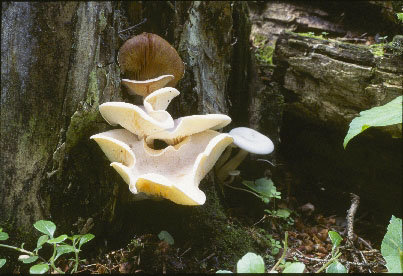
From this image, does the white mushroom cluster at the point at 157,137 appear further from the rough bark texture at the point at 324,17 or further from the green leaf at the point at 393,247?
the rough bark texture at the point at 324,17

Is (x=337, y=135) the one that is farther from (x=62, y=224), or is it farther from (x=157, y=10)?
(x=62, y=224)

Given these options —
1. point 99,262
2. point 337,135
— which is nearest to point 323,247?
point 337,135

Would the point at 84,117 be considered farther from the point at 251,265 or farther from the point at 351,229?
the point at 351,229

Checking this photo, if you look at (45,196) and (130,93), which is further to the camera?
(130,93)

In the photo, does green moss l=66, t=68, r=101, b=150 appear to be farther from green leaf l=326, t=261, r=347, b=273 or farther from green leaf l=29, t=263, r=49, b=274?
green leaf l=326, t=261, r=347, b=273

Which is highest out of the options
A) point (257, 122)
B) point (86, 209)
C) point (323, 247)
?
point (257, 122)

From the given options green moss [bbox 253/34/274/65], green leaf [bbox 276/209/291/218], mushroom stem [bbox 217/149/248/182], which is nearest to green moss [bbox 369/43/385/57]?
green moss [bbox 253/34/274/65]
